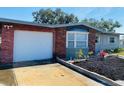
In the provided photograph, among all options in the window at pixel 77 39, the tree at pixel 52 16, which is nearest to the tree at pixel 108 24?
the tree at pixel 52 16

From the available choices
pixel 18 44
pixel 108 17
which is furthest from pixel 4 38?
pixel 108 17

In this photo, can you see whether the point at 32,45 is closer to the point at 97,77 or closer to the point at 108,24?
the point at 97,77

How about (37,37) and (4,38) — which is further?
(37,37)

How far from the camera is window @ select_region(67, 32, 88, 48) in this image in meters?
18.3

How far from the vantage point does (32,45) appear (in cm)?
1597

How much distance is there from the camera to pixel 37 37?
53.4 feet

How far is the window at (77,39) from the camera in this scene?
18.3 metres

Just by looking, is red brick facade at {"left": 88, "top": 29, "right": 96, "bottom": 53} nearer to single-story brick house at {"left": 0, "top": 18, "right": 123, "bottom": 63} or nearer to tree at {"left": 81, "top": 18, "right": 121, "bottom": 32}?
single-story brick house at {"left": 0, "top": 18, "right": 123, "bottom": 63}

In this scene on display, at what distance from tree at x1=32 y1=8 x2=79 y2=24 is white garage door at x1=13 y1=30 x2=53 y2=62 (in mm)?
27756

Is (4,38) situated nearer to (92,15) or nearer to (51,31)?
(51,31)

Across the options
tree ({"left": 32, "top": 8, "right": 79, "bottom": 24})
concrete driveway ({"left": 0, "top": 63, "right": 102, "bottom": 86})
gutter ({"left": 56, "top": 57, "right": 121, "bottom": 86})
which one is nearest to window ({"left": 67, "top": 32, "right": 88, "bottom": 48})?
gutter ({"left": 56, "top": 57, "right": 121, "bottom": 86})

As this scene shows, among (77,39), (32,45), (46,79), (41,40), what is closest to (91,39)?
(77,39)
